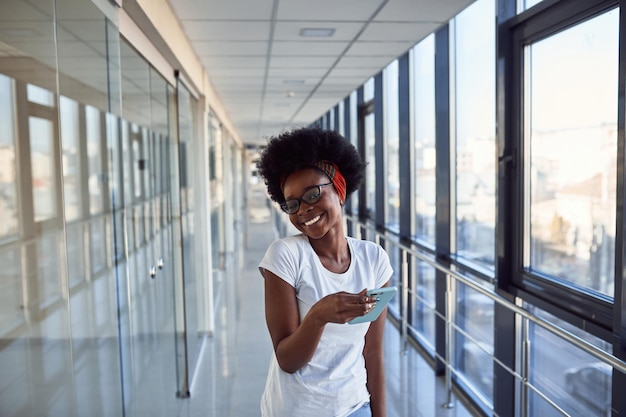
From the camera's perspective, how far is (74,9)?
1540mm

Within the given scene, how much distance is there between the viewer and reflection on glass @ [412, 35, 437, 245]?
4066mm

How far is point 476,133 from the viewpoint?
3.30m

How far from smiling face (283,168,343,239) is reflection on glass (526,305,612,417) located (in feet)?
4.61

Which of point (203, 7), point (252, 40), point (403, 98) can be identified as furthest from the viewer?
point (403, 98)

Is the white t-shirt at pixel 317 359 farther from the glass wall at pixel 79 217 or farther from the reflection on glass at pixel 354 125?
the reflection on glass at pixel 354 125

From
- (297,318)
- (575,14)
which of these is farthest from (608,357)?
(575,14)

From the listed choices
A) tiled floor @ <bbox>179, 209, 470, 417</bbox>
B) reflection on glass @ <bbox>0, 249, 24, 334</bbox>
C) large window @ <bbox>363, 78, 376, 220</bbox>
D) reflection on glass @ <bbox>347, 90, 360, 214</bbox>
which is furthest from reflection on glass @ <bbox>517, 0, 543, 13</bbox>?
reflection on glass @ <bbox>347, 90, 360, 214</bbox>

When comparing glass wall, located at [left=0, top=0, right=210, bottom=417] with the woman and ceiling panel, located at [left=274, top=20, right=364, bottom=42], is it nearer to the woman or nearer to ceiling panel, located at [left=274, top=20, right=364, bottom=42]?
the woman

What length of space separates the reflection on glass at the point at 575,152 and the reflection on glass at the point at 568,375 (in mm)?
287

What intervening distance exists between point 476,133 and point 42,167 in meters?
2.55

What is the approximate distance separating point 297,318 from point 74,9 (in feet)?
3.35

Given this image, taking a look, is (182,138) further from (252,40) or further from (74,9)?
(74,9)

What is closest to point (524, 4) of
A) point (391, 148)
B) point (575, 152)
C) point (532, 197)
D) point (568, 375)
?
point (575, 152)

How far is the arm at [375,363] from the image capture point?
1.29m
